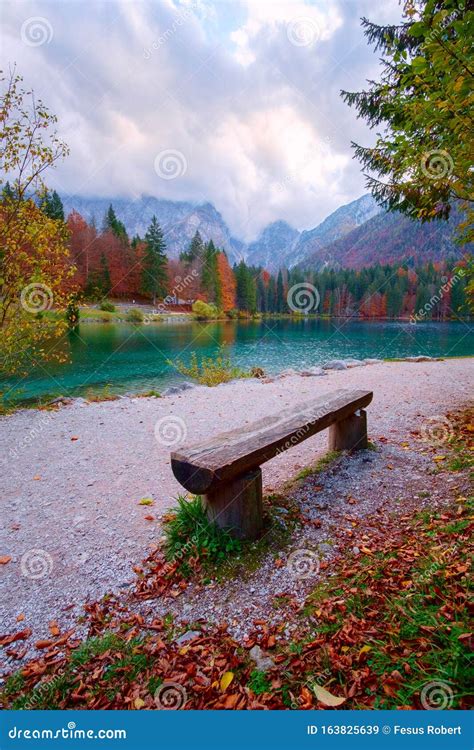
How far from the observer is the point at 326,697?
1747 mm

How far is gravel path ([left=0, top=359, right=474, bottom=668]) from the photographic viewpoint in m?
3.07

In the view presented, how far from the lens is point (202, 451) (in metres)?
2.96

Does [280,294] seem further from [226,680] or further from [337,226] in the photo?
[337,226]

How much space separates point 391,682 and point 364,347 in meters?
28.3

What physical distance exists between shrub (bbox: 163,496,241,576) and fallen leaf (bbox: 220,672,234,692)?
0.95 metres

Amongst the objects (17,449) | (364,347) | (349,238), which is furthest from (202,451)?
(349,238)

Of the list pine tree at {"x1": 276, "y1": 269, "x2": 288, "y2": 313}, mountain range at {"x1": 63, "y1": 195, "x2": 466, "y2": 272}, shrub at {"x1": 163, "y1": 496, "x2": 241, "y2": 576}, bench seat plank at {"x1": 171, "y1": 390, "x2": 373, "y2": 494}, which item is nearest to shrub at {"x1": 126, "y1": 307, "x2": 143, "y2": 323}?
bench seat plank at {"x1": 171, "y1": 390, "x2": 373, "y2": 494}

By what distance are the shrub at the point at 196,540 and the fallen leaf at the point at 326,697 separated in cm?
127

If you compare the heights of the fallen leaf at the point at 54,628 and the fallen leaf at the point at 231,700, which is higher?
the fallen leaf at the point at 231,700

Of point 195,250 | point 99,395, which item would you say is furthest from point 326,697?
point 195,250

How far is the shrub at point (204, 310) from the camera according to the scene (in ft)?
122

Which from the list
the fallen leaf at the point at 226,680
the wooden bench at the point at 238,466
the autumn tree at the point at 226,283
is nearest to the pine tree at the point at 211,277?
the autumn tree at the point at 226,283

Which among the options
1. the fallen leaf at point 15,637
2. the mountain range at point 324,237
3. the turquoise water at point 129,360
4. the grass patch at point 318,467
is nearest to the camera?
the fallen leaf at point 15,637

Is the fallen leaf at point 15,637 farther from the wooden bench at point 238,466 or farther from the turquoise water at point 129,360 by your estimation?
the turquoise water at point 129,360
